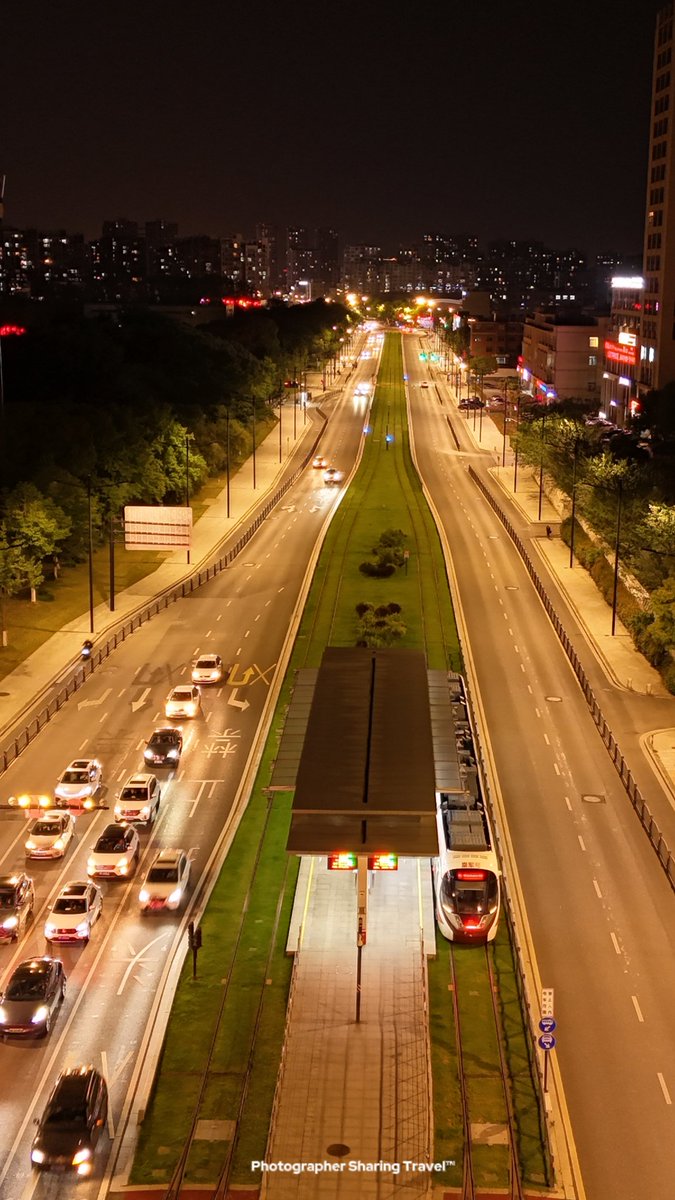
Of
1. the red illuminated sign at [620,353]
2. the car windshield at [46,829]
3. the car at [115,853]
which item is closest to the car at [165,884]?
the car at [115,853]

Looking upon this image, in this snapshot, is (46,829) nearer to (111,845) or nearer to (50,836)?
(50,836)

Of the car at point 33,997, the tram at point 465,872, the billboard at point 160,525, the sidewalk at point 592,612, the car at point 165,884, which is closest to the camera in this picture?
the car at point 33,997

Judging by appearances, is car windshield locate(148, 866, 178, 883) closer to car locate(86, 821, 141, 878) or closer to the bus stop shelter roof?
car locate(86, 821, 141, 878)

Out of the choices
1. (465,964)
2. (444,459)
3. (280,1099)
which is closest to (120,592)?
(465,964)

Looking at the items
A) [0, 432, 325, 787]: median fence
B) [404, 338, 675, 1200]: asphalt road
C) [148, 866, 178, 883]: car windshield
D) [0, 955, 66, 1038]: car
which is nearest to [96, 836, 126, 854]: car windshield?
[148, 866, 178, 883]: car windshield

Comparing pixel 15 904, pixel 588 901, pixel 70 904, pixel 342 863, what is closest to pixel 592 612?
pixel 588 901

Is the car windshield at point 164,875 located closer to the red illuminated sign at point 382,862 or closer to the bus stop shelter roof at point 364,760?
the bus stop shelter roof at point 364,760

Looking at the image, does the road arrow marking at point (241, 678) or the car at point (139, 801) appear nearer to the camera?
the car at point (139, 801)

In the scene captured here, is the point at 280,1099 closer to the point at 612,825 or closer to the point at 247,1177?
the point at 247,1177
